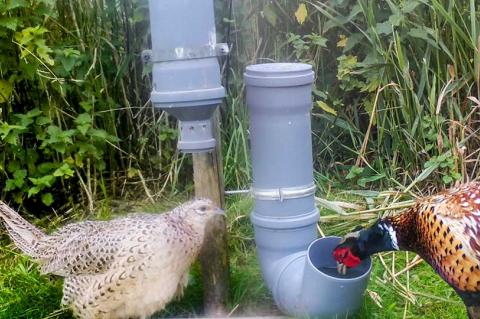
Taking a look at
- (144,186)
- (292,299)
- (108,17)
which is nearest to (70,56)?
(108,17)

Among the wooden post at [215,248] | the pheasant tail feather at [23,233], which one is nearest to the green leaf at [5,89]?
the pheasant tail feather at [23,233]

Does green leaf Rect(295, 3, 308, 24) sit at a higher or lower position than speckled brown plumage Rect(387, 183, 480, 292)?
higher

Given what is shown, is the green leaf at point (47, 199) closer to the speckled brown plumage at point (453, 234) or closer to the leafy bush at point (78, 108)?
the leafy bush at point (78, 108)

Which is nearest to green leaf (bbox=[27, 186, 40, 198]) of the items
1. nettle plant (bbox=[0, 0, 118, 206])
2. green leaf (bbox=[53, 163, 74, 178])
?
nettle plant (bbox=[0, 0, 118, 206])

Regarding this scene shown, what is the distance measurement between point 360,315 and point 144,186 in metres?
1.29

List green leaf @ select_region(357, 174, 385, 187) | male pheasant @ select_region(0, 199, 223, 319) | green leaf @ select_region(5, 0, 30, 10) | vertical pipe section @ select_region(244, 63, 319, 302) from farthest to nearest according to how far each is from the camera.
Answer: green leaf @ select_region(357, 174, 385, 187) < green leaf @ select_region(5, 0, 30, 10) < vertical pipe section @ select_region(244, 63, 319, 302) < male pheasant @ select_region(0, 199, 223, 319)

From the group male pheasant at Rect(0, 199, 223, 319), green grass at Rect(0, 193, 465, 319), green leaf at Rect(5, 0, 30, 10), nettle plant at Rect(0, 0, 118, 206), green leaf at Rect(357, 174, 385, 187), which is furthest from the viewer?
green leaf at Rect(357, 174, 385, 187)

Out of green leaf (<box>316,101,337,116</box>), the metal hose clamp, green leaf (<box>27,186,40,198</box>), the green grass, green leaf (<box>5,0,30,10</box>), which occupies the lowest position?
the green grass

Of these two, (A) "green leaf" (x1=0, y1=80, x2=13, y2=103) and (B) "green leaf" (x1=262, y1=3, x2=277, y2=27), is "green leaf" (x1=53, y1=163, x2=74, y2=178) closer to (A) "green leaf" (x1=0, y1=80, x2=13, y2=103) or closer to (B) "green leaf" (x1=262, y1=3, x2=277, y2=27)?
(A) "green leaf" (x1=0, y1=80, x2=13, y2=103)

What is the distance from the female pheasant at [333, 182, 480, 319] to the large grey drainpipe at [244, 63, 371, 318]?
0.09 metres

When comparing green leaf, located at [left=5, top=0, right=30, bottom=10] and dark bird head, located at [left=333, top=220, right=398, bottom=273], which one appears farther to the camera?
green leaf, located at [left=5, top=0, right=30, bottom=10]

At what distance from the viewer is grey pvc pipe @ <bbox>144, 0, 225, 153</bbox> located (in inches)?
108

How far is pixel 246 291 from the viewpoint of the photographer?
10.7 feet

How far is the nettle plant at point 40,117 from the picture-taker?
3589 mm
